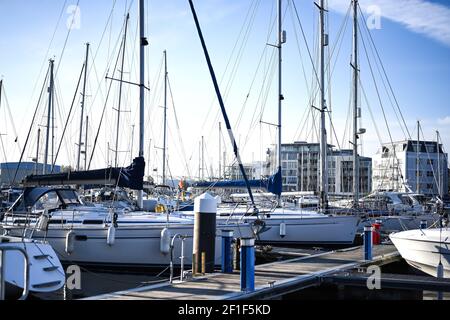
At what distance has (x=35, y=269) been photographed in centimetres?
1055

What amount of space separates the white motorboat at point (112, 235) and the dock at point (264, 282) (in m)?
2.84

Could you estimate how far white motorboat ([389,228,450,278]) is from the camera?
13.6m

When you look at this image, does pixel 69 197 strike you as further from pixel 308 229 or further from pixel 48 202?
pixel 308 229

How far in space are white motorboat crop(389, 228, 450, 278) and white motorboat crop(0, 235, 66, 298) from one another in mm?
9691

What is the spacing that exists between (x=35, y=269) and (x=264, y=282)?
16.2ft

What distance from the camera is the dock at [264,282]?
30.3 feet

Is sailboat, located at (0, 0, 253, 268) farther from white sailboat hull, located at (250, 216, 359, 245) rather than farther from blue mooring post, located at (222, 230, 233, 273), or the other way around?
white sailboat hull, located at (250, 216, 359, 245)

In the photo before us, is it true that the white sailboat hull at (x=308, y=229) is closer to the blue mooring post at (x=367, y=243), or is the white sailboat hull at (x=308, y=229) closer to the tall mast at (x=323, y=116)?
the tall mast at (x=323, y=116)

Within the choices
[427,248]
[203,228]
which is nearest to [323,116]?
[427,248]

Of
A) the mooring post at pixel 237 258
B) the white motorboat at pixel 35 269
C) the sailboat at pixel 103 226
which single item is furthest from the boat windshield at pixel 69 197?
the mooring post at pixel 237 258

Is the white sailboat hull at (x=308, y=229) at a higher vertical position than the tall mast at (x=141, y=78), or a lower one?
lower

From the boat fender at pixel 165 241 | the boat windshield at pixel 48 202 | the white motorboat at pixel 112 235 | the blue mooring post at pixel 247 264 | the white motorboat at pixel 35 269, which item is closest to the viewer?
the blue mooring post at pixel 247 264
